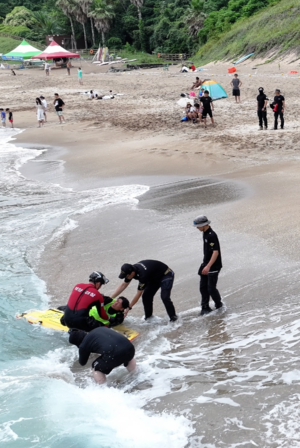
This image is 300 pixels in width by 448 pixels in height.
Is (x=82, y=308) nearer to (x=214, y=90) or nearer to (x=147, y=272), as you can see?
(x=147, y=272)

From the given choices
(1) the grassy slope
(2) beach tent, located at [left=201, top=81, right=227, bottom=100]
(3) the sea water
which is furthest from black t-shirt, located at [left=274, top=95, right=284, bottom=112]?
(1) the grassy slope

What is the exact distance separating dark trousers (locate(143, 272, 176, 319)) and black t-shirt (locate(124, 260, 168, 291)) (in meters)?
0.08

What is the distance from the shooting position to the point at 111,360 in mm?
5883

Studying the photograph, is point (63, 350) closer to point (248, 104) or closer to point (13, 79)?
point (248, 104)

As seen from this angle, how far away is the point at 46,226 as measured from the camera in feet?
37.5

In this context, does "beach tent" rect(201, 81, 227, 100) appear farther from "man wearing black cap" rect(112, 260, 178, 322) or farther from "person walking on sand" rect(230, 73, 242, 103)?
"man wearing black cap" rect(112, 260, 178, 322)

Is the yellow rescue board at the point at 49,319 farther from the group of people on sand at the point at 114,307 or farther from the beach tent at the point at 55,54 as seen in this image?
the beach tent at the point at 55,54

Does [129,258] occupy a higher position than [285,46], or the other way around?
[285,46]

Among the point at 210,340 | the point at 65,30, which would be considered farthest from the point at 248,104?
the point at 65,30

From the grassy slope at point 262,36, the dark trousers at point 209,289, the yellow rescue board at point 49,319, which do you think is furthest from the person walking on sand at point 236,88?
the yellow rescue board at point 49,319

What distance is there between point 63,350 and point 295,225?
4.75 m

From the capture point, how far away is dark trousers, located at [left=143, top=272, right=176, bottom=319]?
7.13 meters

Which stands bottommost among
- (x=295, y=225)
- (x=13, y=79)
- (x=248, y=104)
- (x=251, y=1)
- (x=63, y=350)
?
(x=63, y=350)

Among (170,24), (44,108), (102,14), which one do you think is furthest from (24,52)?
(44,108)
